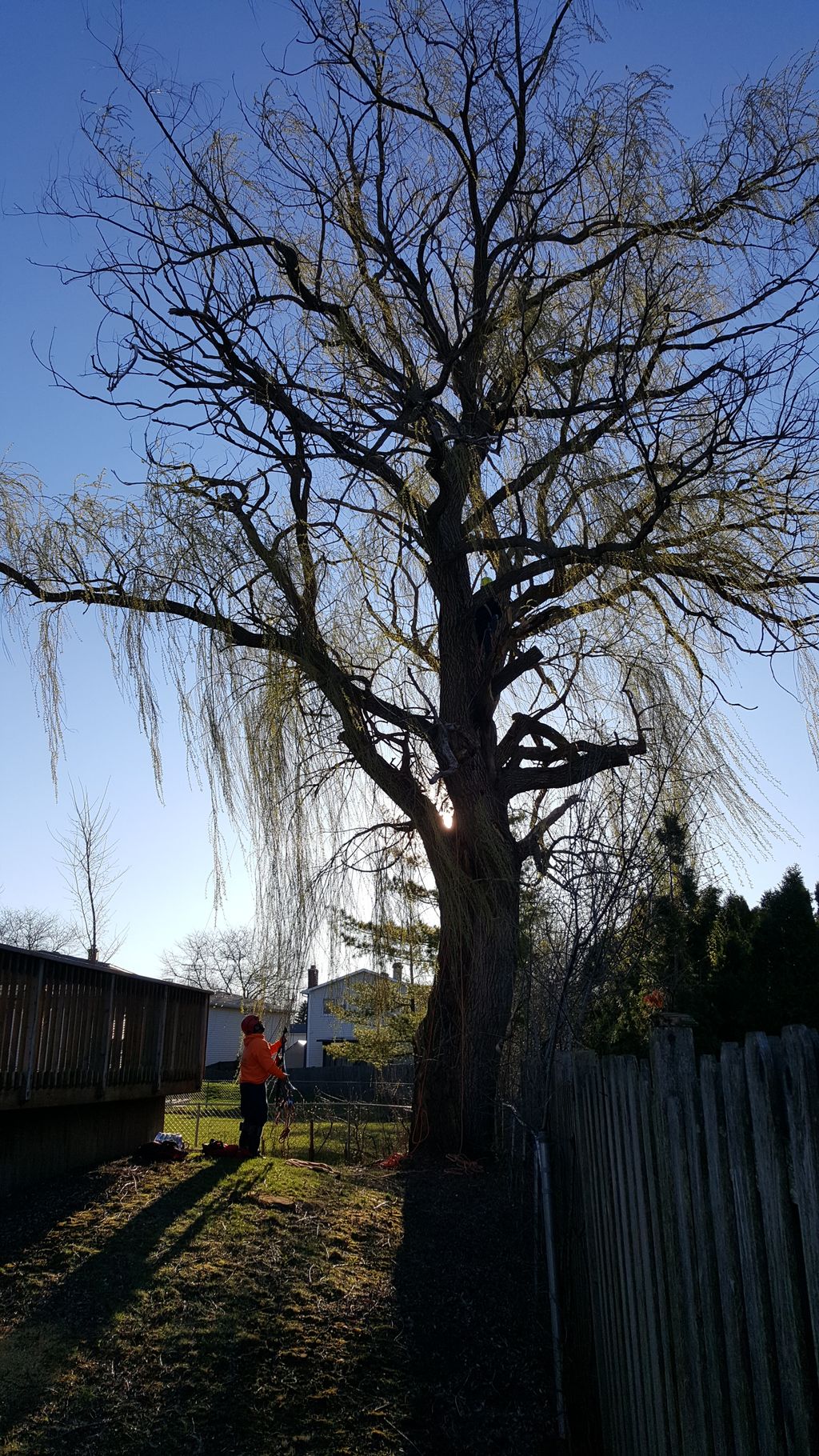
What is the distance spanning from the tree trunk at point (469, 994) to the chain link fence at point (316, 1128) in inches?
57.0

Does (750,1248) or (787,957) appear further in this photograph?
(787,957)

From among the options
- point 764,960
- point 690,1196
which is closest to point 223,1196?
point 764,960

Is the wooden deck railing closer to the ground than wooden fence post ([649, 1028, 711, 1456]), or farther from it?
farther from it

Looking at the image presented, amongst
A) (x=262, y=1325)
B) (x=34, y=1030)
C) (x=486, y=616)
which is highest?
(x=486, y=616)

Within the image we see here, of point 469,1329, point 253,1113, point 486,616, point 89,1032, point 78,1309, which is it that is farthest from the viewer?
point 486,616

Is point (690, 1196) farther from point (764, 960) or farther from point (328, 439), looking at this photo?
point (328, 439)

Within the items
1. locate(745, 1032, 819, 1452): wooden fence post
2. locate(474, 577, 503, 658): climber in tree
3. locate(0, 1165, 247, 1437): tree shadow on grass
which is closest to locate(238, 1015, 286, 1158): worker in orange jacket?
locate(0, 1165, 247, 1437): tree shadow on grass

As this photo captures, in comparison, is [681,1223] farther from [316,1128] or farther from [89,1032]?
[316,1128]

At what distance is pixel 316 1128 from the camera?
20.0m

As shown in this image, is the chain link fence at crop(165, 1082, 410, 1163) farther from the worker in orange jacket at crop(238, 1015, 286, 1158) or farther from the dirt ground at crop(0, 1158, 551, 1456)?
the dirt ground at crop(0, 1158, 551, 1456)

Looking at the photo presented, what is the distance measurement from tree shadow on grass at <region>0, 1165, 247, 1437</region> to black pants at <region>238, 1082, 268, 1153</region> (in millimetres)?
2068

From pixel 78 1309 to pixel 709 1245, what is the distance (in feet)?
12.5

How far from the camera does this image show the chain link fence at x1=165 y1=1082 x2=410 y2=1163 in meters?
11.6

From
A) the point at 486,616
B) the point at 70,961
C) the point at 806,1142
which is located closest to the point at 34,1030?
the point at 70,961
